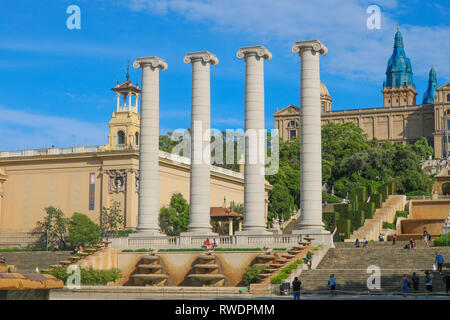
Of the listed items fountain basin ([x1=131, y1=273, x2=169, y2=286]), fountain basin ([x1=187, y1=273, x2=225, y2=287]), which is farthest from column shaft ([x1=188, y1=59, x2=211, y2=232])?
fountain basin ([x1=187, y1=273, x2=225, y2=287])

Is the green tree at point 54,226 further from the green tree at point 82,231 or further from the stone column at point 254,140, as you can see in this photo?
the stone column at point 254,140

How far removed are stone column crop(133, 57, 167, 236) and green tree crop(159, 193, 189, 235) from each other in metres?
28.7

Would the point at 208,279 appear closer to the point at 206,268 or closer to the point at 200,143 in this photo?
the point at 206,268

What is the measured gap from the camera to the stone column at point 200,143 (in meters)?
62.1

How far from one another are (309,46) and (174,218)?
40.8 metres

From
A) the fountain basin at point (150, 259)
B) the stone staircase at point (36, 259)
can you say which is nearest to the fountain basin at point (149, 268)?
the fountain basin at point (150, 259)

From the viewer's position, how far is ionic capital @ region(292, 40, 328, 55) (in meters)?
59.2

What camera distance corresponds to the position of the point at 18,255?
248 feet

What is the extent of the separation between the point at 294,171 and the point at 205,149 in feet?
227

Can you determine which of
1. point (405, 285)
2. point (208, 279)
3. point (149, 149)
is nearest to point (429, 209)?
point (149, 149)

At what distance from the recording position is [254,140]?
59.3 m

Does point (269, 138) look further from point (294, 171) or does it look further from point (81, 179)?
point (81, 179)

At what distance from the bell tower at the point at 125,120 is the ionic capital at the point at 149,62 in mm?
33766
